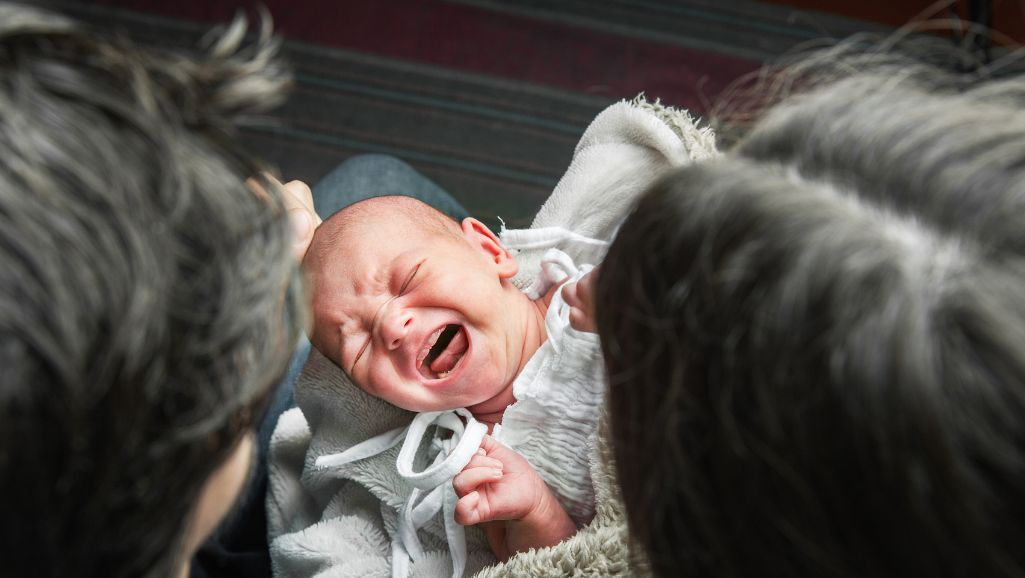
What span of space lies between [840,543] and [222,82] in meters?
0.31

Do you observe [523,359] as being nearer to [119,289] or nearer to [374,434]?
[374,434]

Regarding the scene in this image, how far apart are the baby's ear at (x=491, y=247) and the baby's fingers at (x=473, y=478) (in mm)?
223

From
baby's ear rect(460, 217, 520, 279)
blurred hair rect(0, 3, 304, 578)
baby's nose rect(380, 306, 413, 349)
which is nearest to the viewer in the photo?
blurred hair rect(0, 3, 304, 578)

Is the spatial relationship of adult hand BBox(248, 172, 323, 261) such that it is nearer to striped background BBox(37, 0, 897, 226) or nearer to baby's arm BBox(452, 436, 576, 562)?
baby's arm BBox(452, 436, 576, 562)

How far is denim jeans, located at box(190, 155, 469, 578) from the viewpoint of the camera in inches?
34.9

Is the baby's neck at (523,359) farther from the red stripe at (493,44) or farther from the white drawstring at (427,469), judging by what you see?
the red stripe at (493,44)

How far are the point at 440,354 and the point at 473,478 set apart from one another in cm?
16

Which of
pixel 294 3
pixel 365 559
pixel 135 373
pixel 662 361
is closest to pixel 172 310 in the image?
pixel 135 373

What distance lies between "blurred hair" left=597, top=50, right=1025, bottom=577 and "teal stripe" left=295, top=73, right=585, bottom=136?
47.4 inches

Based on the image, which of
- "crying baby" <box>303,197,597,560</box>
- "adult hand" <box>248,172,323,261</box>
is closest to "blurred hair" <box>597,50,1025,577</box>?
"crying baby" <box>303,197,597,560</box>

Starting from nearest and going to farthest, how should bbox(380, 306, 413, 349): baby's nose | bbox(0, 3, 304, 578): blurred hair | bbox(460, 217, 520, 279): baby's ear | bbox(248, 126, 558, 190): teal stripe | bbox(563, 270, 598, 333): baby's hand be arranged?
bbox(0, 3, 304, 578): blurred hair → bbox(563, 270, 598, 333): baby's hand → bbox(380, 306, 413, 349): baby's nose → bbox(460, 217, 520, 279): baby's ear → bbox(248, 126, 558, 190): teal stripe

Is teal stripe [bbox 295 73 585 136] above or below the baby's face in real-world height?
below

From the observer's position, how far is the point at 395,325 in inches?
32.1

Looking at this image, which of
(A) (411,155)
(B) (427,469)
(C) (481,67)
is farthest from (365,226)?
(C) (481,67)
